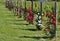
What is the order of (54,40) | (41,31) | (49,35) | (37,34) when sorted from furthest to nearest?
(41,31) < (37,34) < (49,35) < (54,40)

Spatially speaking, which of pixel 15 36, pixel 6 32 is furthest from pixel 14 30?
pixel 15 36

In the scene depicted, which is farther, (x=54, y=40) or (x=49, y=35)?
(x=49, y=35)

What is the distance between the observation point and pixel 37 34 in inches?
589

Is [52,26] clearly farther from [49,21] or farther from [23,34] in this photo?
[23,34]

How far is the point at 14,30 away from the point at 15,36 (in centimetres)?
208

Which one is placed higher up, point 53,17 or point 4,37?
point 53,17

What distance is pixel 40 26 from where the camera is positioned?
53.7ft

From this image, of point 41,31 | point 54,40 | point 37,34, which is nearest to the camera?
point 54,40

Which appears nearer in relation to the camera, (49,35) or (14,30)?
(49,35)

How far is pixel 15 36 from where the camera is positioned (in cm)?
1464

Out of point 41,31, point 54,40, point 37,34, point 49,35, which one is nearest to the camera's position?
point 54,40

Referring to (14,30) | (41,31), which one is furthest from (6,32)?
(41,31)

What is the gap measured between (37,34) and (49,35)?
1026mm

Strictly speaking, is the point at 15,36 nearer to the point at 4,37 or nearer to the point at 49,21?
the point at 4,37
